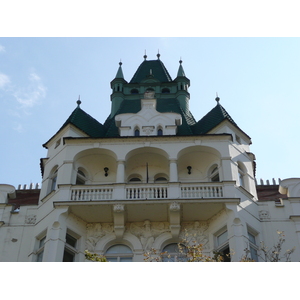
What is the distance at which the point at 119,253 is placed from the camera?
23172mm

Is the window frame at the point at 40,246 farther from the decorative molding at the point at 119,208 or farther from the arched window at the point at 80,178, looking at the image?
the arched window at the point at 80,178

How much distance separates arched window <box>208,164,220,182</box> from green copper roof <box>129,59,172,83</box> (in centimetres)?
972

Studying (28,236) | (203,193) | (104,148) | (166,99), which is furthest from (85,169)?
(166,99)

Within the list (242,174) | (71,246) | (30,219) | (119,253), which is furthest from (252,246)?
(30,219)

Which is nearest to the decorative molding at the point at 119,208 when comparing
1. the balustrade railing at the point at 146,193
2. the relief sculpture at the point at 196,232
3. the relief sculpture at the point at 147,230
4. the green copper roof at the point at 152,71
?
the balustrade railing at the point at 146,193

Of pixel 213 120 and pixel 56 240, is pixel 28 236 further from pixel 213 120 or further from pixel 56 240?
pixel 213 120

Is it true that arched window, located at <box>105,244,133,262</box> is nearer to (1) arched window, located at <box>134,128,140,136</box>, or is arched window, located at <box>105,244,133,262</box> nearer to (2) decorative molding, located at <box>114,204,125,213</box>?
(2) decorative molding, located at <box>114,204,125,213</box>

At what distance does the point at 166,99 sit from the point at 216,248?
11.2 metres

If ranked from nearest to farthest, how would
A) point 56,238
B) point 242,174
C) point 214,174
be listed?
point 56,238
point 214,174
point 242,174

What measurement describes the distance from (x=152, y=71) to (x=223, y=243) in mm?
15606

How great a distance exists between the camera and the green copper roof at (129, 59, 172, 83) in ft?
113

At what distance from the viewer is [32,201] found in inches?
1135

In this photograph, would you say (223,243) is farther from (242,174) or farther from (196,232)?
(242,174)

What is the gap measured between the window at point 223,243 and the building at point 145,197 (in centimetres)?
4
